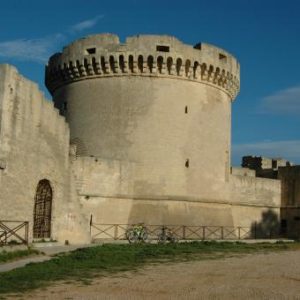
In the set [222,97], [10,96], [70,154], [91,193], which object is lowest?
[91,193]

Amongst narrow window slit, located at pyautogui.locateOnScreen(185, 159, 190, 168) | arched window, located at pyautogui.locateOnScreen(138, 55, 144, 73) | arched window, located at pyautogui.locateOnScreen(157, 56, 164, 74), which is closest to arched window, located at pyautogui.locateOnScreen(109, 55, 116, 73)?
arched window, located at pyautogui.locateOnScreen(138, 55, 144, 73)

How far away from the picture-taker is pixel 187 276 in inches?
424

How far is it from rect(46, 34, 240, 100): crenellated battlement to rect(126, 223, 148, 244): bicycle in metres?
6.80

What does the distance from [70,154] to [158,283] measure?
11.1 metres

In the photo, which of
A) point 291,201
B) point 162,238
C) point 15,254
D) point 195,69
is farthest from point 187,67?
point 15,254

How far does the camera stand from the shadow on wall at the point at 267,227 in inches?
1112

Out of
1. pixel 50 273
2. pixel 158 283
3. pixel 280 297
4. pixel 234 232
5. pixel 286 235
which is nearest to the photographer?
pixel 280 297

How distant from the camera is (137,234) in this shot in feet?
66.1

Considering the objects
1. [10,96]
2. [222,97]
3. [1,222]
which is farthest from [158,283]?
[222,97]

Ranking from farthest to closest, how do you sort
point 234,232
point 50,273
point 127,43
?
point 234,232
point 127,43
point 50,273

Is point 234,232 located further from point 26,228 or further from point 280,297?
point 280,297

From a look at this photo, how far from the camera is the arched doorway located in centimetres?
1795

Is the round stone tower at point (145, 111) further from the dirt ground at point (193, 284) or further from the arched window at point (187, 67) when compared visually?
the dirt ground at point (193, 284)

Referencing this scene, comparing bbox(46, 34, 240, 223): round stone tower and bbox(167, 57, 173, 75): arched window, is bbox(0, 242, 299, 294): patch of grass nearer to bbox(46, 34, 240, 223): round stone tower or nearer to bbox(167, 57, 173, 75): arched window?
bbox(46, 34, 240, 223): round stone tower
